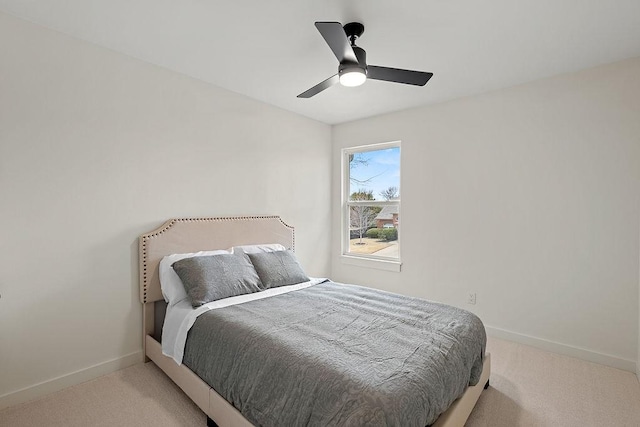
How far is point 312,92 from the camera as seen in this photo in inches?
96.3

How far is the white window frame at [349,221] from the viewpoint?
394cm

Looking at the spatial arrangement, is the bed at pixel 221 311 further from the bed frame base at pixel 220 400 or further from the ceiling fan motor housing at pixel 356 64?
the ceiling fan motor housing at pixel 356 64

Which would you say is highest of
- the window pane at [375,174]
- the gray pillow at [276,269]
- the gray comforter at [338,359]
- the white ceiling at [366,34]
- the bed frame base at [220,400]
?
the white ceiling at [366,34]

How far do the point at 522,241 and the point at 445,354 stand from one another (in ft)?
6.27

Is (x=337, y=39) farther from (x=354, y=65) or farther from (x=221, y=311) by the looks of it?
(x=221, y=311)

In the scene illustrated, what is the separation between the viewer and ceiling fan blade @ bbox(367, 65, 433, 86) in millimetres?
2064

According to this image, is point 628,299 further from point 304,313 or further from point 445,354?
point 304,313

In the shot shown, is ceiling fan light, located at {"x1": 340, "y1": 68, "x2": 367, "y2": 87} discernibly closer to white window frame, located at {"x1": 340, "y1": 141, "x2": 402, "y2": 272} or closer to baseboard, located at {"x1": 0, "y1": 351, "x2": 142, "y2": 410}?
white window frame, located at {"x1": 340, "y1": 141, "x2": 402, "y2": 272}

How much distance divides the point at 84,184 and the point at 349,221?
302 centimetres

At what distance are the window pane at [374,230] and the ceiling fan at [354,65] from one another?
2.06 m

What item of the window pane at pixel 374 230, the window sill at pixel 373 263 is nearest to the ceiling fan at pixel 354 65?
the window pane at pixel 374 230

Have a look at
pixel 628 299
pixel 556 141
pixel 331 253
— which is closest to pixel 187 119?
pixel 331 253

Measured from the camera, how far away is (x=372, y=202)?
4.20 metres

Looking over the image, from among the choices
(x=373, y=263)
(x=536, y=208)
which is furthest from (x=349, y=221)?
(x=536, y=208)
